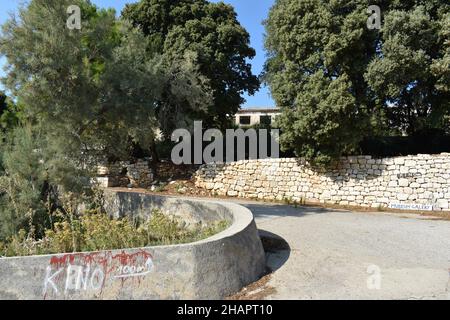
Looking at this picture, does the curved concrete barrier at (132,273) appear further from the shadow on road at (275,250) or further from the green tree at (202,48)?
the green tree at (202,48)

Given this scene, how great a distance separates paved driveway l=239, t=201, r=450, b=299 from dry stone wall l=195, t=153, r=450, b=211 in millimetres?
2875

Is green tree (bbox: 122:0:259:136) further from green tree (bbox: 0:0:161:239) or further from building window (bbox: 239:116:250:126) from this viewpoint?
building window (bbox: 239:116:250:126)

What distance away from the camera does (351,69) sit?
13.9 meters

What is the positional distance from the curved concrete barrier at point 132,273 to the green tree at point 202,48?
13079 millimetres

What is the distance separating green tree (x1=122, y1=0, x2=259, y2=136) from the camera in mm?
17703

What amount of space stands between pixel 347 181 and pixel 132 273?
1164 centimetres

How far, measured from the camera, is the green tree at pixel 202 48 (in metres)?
17.7

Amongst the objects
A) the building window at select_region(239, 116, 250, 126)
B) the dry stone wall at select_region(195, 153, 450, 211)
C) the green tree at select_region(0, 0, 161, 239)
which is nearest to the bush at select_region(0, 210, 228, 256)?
the green tree at select_region(0, 0, 161, 239)

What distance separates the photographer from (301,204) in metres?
14.2

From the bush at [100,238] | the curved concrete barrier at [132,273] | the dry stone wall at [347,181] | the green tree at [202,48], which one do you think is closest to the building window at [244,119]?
the green tree at [202,48]

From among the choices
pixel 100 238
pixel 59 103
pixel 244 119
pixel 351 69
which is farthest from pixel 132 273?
pixel 244 119

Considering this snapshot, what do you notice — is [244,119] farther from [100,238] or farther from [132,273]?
[132,273]
